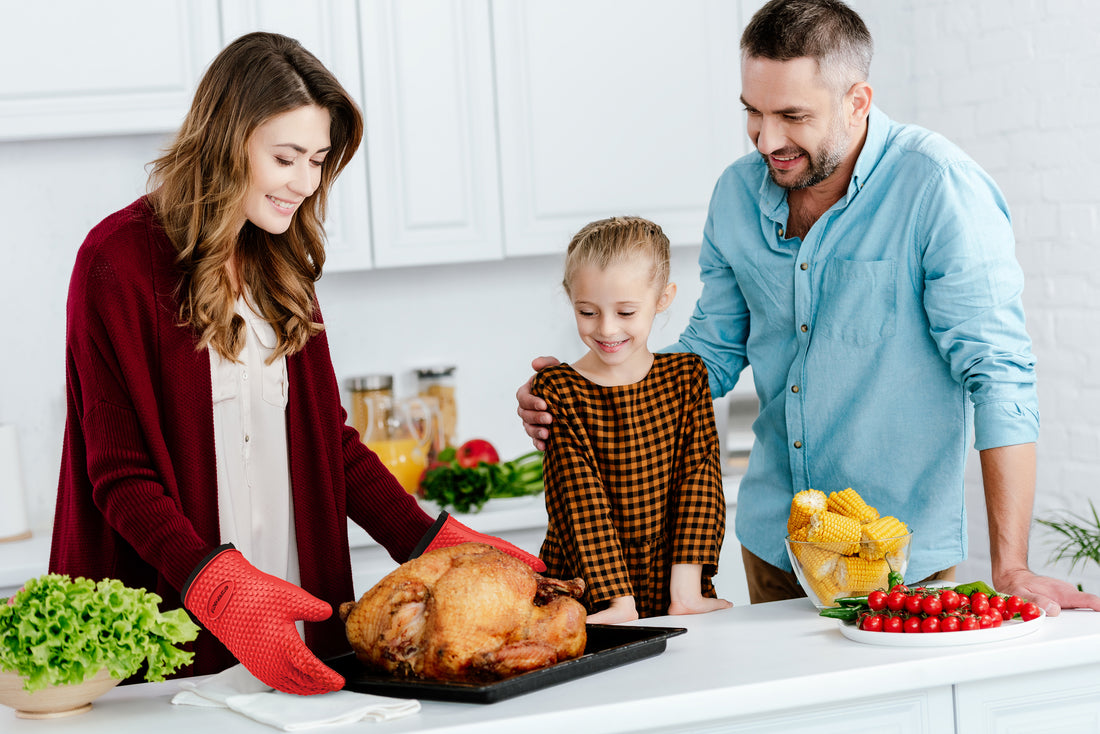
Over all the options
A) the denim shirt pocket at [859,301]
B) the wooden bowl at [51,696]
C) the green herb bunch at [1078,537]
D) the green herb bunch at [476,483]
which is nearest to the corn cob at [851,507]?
the denim shirt pocket at [859,301]

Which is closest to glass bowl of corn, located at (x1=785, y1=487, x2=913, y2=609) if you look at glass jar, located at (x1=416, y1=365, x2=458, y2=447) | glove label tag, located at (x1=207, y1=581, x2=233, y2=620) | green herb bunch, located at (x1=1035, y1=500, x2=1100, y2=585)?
glove label tag, located at (x1=207, y1=581, x2=233, y2=620)

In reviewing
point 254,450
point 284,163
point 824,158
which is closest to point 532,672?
point 254,450

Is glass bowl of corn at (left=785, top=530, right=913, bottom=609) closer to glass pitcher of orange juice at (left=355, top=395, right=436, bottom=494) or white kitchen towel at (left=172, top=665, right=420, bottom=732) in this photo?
white kitchen towel at (left=172, top=665, right=420, bottom=732)

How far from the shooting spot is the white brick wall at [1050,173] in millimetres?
2850

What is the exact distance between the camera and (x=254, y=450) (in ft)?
5.78

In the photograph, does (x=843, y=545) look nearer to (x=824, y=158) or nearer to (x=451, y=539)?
(x=451, y=539)

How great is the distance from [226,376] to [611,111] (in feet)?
5.89

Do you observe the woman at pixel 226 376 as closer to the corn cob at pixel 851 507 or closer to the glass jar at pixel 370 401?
the corn cob at pixel 851 507

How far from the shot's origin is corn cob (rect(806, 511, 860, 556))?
1.49 m

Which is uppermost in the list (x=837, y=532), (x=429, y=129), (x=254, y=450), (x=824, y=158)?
(x=429, y=129)

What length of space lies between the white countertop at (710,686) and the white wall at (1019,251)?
66.5 inches

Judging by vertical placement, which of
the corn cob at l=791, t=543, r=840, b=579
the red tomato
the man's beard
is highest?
the man's beard

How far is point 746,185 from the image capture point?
6.71 feet

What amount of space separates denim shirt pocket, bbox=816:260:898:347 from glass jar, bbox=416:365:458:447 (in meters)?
1.70
